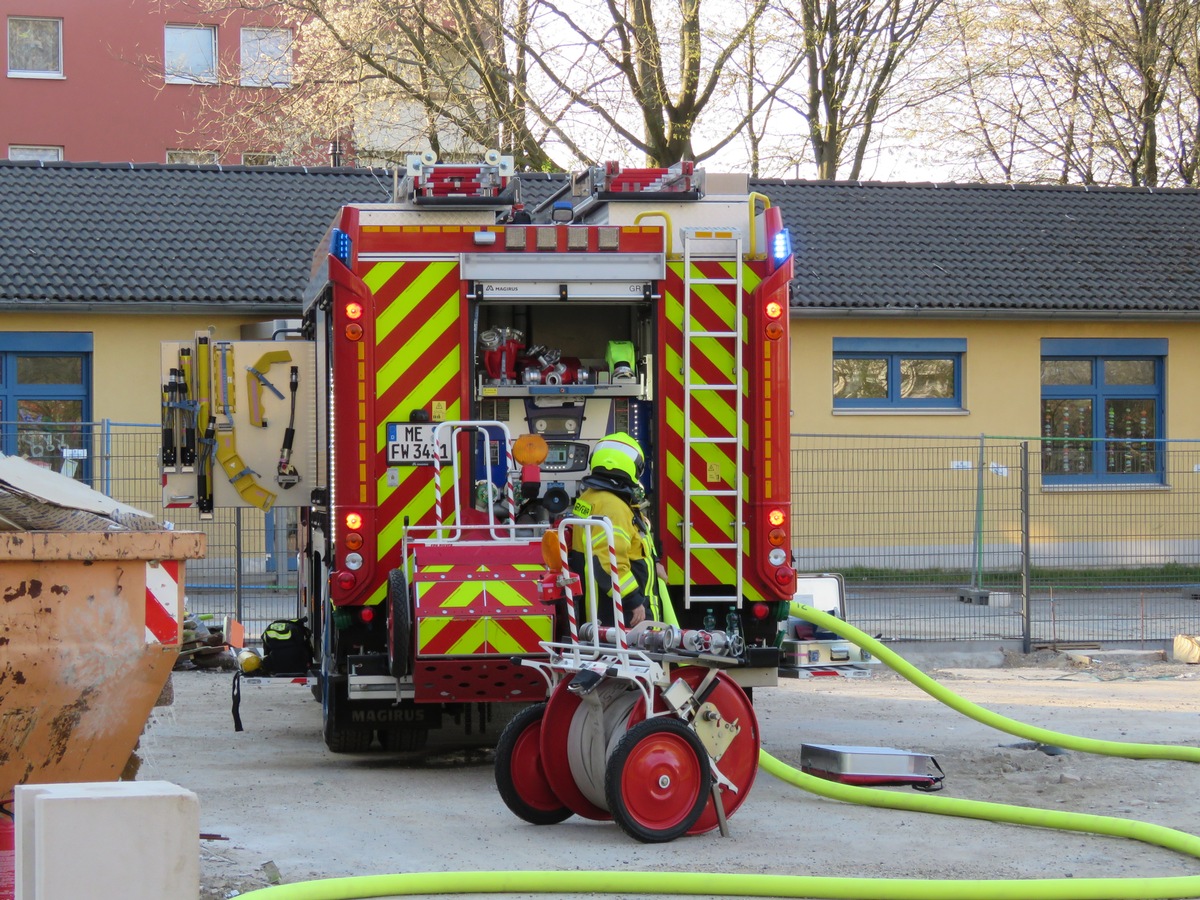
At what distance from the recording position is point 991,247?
77.6ft

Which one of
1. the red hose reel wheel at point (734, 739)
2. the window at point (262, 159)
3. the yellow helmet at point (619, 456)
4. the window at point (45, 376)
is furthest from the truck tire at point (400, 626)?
the window at point (262, 159)

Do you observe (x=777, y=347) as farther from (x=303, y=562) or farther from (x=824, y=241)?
(x=824, y=241)

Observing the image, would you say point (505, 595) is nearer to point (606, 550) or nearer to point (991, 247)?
point (606, 550)

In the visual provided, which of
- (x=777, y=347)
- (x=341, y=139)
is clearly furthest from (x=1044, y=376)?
(x=777, y=347)

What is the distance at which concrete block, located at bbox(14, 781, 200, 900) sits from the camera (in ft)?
14.1

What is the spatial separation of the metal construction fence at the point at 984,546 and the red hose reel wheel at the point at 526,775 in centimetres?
780

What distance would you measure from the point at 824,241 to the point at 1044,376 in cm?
360

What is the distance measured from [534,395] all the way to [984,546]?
24.7 feet

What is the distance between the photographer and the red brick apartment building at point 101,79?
120 feet

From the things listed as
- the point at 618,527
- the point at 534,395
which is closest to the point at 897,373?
the point at 534,395

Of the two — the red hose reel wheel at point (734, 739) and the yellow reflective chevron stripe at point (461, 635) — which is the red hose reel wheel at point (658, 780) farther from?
the yellow reflective chevron stripe at point (461, 635)

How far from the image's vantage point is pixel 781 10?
2580cm

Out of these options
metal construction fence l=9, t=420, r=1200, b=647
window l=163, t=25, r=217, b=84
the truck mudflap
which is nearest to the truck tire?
the truck mudflap

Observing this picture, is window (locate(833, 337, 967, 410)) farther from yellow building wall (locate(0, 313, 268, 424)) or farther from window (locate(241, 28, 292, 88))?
window (locate(241, 28, 292, 88))
